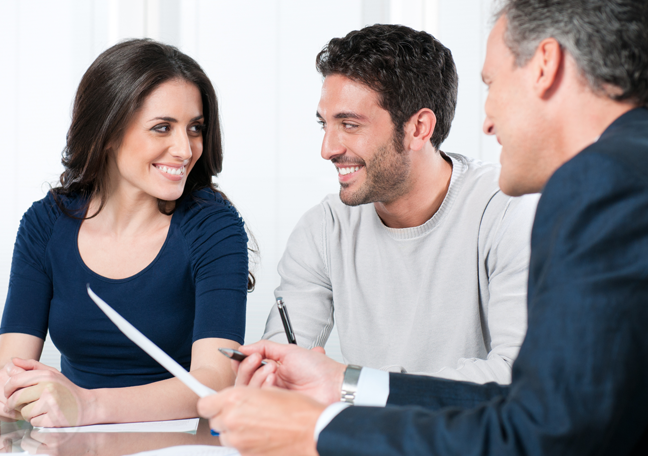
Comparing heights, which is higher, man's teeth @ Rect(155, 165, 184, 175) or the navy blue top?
man's teeth @ Rect(155, 165, 184, 175)

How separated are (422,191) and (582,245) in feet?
3.67

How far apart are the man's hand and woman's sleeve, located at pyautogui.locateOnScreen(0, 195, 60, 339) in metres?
0.73

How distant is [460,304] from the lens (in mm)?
A: 1528

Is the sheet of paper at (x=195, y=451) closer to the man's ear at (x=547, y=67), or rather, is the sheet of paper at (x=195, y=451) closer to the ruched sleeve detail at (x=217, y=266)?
the ruched sleeve detail at (x=217, y=266)

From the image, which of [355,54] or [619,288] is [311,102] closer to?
[355,54]

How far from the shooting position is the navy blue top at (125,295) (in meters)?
1.52

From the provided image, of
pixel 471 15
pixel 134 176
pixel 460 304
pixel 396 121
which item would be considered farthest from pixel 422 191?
pixel 471 15

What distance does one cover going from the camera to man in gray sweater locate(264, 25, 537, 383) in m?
1.53

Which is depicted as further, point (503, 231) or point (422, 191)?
point (422, 191)

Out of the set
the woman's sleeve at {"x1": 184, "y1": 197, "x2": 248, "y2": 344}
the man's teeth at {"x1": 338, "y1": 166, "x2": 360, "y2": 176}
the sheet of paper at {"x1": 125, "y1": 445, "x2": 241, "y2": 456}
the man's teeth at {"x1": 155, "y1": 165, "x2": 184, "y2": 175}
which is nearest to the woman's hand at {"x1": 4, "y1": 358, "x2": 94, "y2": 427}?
the sheet of paper at {"x1": 125, "y1": 445, "x2": 241, "y2": 456}

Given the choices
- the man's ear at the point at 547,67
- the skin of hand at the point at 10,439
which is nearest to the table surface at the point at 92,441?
the skin of hand at the point at 10,439

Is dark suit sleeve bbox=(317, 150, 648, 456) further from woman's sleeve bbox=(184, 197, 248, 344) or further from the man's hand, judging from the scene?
woman's sleeve bbox=(184, 197, 248, 344)

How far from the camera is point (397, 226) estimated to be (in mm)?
1687

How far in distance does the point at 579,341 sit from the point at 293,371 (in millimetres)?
634
